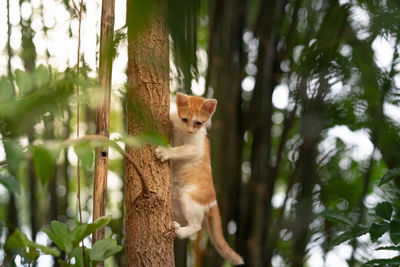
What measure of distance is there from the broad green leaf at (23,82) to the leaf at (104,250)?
1.29 feet

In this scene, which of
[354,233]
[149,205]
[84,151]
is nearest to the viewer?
[84,151]

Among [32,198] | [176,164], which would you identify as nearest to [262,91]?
[176,164]

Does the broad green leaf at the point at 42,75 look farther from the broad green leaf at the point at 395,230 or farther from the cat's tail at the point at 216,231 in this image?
the cat's tail at the point at 216,231

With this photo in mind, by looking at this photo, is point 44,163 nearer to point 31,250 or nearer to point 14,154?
point 14,154

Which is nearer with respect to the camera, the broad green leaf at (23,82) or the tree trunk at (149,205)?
the broad green leaf at (23,82)

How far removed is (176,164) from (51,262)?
3.63 feet

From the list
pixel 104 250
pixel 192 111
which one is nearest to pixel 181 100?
pixel 192 111

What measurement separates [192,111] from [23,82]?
5.06 feet

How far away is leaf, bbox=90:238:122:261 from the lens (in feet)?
2.73

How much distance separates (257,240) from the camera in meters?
2.48

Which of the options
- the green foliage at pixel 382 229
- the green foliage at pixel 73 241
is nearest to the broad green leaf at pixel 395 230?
the green foliage at pixel 382 229

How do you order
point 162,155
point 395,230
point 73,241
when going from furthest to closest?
point 162,155 < point 395,230 < point 73,241

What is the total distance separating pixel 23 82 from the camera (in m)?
0.54

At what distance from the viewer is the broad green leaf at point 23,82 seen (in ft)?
1.73
